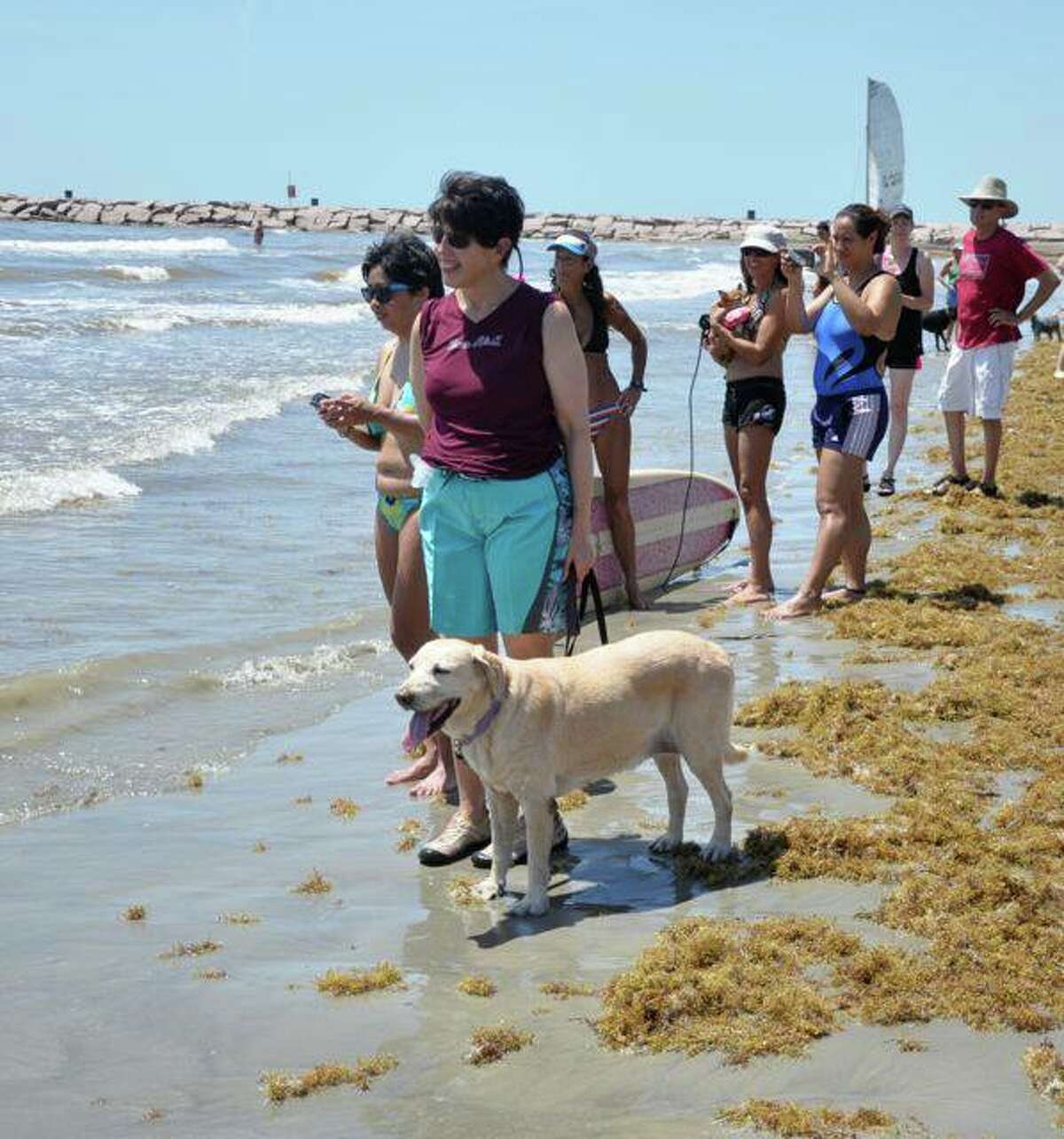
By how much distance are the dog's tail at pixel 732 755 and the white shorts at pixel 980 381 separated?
293 inches

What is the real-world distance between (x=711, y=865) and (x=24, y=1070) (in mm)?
2222

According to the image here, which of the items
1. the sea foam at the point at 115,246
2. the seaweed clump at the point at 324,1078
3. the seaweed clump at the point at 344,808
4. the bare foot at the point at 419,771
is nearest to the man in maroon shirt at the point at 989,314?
the bare foot at the point at 419,771

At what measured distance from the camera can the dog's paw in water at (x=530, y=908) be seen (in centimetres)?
546

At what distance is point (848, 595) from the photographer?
32.1 ft

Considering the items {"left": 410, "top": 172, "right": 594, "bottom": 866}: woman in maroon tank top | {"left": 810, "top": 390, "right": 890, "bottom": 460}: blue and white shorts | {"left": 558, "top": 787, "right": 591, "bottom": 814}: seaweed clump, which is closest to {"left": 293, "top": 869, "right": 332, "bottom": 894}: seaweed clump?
{"left": 410, "top": 172, "right": 594, "bottom": 866}: woman in maroon tank top

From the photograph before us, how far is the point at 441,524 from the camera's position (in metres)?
5.81

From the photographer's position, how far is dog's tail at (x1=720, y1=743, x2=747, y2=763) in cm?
581

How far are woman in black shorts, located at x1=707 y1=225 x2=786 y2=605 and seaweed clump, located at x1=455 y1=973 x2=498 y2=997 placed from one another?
17.2ft

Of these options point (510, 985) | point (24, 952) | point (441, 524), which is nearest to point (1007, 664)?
point (441, 524)

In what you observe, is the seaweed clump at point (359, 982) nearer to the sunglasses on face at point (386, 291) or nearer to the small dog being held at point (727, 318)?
the sunglasses on face at point (386, 291)

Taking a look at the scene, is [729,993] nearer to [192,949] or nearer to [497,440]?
[192,949]

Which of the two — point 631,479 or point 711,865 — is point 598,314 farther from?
point 711,865

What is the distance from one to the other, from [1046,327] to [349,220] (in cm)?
8053

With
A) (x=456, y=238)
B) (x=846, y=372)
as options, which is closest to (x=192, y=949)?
(x=456, y=238)
